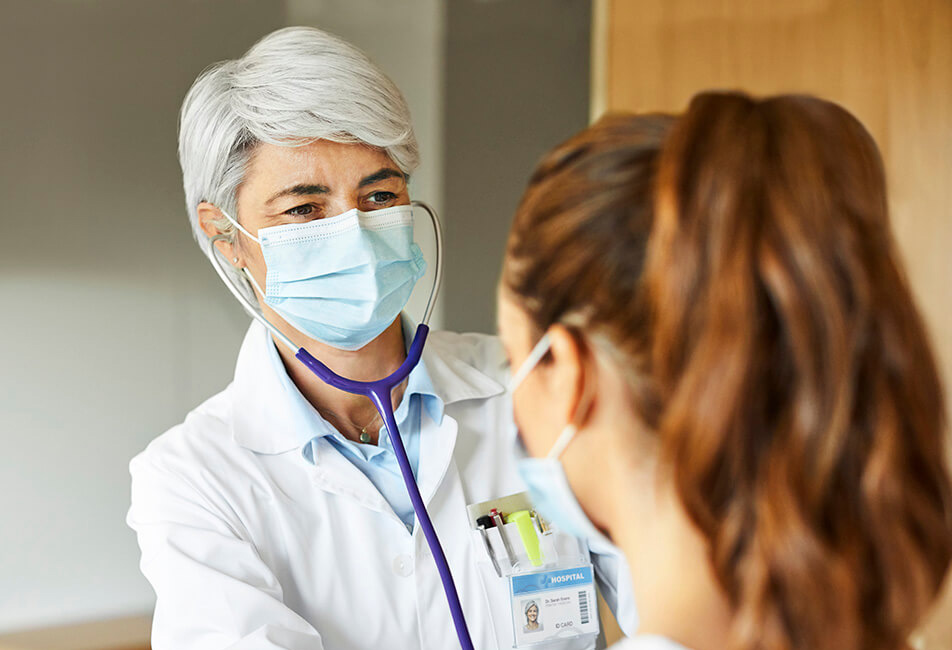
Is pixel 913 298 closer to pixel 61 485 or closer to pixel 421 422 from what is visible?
pixel 421 422

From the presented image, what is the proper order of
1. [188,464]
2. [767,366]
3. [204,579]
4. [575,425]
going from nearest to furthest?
[767,366], [575,425], [204,579], [188,464]

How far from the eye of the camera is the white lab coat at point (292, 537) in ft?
3.83

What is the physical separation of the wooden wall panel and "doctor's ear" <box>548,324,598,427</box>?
1.06m

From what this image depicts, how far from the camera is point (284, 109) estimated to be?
1286mm

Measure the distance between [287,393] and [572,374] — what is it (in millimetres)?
767

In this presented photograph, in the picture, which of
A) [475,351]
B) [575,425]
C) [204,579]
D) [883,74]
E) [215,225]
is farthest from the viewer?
[883,74]

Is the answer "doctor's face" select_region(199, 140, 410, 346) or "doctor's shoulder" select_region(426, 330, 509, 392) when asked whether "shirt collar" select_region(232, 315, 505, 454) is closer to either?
"doctor's shoulder" select_region(426, 330, 509, 392)

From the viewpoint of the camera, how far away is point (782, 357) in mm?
575

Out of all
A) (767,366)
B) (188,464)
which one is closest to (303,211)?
(188,464)

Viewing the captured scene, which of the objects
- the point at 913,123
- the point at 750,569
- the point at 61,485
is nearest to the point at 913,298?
the point at 750,569

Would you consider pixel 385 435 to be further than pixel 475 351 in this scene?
No

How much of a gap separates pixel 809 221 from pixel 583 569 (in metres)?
0.84

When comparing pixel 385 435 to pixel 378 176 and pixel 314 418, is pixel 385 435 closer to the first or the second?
pixel 314 418

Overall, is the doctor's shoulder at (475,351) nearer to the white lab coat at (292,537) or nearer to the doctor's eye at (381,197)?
the white lab coat at (292,537)
